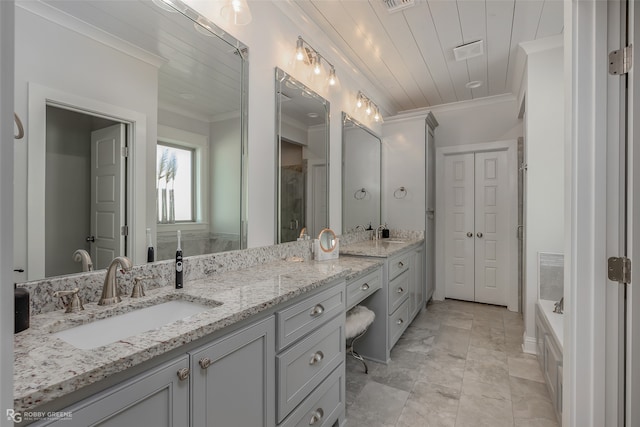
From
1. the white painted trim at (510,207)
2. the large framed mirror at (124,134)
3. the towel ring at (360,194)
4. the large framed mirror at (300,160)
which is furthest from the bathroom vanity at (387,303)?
the white painted trim at (510,207)

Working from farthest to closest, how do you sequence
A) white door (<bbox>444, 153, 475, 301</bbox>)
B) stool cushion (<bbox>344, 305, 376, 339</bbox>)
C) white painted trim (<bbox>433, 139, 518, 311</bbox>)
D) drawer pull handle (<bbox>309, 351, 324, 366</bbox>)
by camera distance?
white door (<bbox>444, 153, 475, 301</bbox>) < white painted trim (<bbox>433, 139, 518, 311</bbox>) < stool cushion (<bbox>344, 305, 376, 339</bbox>) < drawer pull handle (<bbox>309, 351, 324, 366</bbox>)

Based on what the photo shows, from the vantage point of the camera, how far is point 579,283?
108 centimetres

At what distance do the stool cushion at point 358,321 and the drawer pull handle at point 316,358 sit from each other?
58cm

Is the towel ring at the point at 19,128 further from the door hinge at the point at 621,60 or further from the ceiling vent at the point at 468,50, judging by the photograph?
the ceiling vent at the point at 468,50

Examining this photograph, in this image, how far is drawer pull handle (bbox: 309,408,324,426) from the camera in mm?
1396

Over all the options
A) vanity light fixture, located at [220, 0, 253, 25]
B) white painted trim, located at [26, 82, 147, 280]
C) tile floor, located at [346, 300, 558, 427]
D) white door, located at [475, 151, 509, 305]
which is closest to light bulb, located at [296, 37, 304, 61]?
vanity light fixture, located at [220, 0, 253, 25]

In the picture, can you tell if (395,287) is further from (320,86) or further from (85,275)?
(85,275)

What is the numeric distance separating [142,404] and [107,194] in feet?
2.65

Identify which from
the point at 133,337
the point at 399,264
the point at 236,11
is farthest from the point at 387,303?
the point at 236,11

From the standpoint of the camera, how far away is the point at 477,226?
404 centimetres

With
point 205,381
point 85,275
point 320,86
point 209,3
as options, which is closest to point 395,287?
point 320,86

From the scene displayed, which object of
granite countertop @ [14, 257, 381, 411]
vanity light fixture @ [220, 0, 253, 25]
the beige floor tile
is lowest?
the beige floor tile

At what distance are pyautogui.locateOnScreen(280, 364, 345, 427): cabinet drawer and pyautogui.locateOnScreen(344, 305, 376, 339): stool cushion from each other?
1.26 feet

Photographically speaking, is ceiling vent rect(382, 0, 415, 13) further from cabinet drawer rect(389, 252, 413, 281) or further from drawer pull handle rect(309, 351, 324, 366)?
drawer pull handle rect(309, 351, 324, 366)
